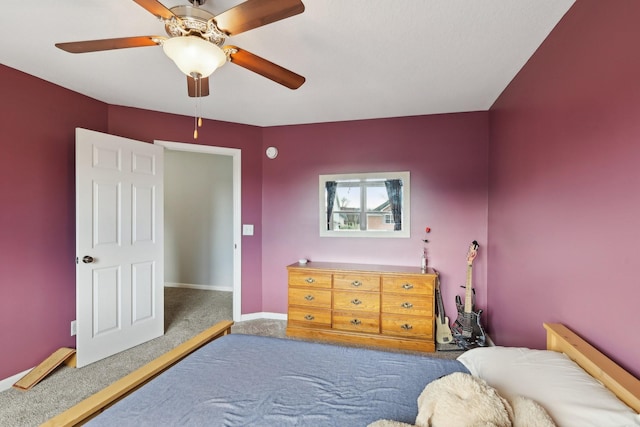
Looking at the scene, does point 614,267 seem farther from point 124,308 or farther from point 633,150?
point 124,308

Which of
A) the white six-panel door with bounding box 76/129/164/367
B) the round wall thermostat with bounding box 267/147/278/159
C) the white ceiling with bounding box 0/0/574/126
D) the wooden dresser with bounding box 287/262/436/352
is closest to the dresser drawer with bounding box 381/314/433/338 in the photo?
the wooden dresser with bounding box 287/262/436/352

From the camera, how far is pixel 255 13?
1.18m

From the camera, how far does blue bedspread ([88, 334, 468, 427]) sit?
1045 mm

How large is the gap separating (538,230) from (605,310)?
705 mm

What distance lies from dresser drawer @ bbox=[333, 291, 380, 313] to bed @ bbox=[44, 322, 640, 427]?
128 centimetres

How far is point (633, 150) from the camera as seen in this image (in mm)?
1044

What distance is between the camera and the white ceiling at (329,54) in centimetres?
151

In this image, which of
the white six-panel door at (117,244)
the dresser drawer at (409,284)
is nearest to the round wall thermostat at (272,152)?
the white six-panel door at (117,244)

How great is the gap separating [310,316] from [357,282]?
62 cm

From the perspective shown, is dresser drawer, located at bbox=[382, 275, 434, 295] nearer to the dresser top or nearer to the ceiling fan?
→ the dresser top

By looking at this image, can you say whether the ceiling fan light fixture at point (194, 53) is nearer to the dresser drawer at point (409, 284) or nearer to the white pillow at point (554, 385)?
the white pillow at point (554, 385)

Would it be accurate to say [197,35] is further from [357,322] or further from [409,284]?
[357,322]

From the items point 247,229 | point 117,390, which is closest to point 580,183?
point 117,390

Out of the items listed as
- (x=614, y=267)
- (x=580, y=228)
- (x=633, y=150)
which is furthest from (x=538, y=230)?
(x=633, y=150)
